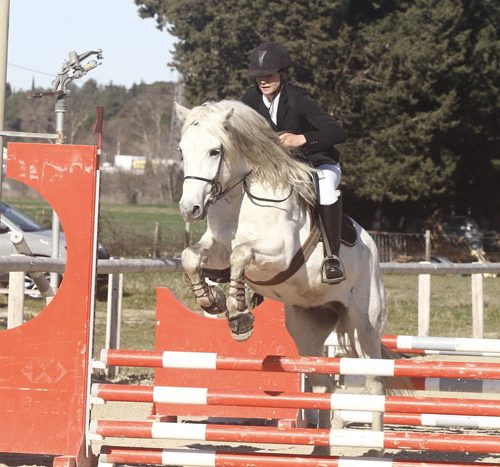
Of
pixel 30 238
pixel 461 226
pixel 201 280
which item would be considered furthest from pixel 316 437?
pixel 461 226

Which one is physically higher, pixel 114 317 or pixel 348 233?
pixel 348 233

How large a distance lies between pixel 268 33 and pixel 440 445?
24.8 metres

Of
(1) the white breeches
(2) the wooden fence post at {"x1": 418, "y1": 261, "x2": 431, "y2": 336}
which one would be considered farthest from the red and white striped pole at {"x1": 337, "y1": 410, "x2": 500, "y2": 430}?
(2) the wooden fence post at {"x1": 418, "y1": 261, "x2": 431, "y2": 336}

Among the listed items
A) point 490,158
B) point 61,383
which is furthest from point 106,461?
point 490,158

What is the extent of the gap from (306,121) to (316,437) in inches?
73.1

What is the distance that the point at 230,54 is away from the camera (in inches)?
1139

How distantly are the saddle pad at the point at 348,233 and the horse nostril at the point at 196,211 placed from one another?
1.35 meters

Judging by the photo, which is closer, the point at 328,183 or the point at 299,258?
the point at 299,258

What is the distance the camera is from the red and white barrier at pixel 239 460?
4483 millimetres

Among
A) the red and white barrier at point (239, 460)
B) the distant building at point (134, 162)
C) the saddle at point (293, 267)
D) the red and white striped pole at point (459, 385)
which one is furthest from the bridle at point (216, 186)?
the distant building at point (134, 162)

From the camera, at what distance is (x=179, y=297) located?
1505 centimetres

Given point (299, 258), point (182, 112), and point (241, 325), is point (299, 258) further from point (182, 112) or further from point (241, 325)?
point (182, 112)

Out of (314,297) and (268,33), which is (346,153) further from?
(314,297)

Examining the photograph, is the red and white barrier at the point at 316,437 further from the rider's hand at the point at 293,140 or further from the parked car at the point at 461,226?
the parked car at the point at 461,226
